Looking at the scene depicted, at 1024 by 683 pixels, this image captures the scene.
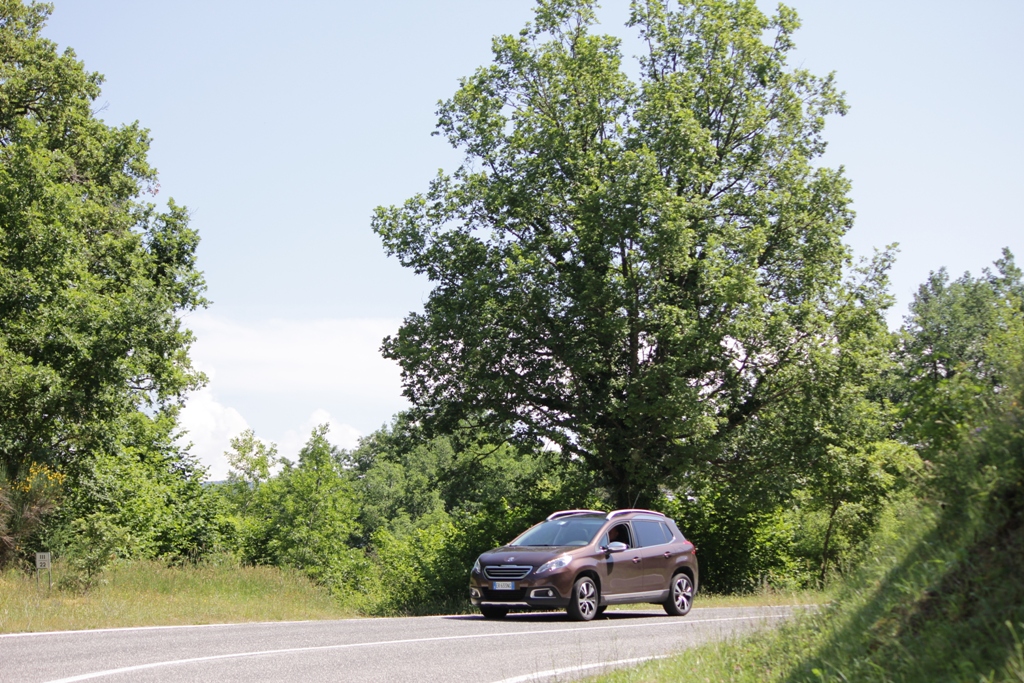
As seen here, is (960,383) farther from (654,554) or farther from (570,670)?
(654,554)

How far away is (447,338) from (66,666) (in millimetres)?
18755

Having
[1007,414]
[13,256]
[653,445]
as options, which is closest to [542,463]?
[653,445]

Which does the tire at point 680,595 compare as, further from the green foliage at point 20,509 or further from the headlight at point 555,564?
the green foliage at point 20,509

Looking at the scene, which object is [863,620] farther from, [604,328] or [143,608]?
[604,328]

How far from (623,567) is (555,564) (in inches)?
63.3

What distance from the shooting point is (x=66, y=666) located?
8320 mm

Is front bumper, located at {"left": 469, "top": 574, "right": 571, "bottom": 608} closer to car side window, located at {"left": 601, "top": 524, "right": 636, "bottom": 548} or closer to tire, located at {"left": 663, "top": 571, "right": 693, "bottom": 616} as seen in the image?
car side window, located at {"left": 601, "top": 524, "right": 636, "bottom": 548}

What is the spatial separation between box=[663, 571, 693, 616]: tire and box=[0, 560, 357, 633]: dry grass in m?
6.03

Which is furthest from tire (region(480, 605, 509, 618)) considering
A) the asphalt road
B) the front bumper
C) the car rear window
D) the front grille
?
the car rear window

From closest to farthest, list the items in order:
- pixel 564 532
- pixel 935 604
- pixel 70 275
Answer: pixel 935 604 → pixel 564 532 → pixel 70 275

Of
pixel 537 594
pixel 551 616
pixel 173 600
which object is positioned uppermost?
pixel 173 600

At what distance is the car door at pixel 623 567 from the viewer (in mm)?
15328

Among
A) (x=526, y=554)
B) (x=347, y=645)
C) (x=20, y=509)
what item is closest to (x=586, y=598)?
(x=526, y=554)

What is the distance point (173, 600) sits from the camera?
53.6 feet
